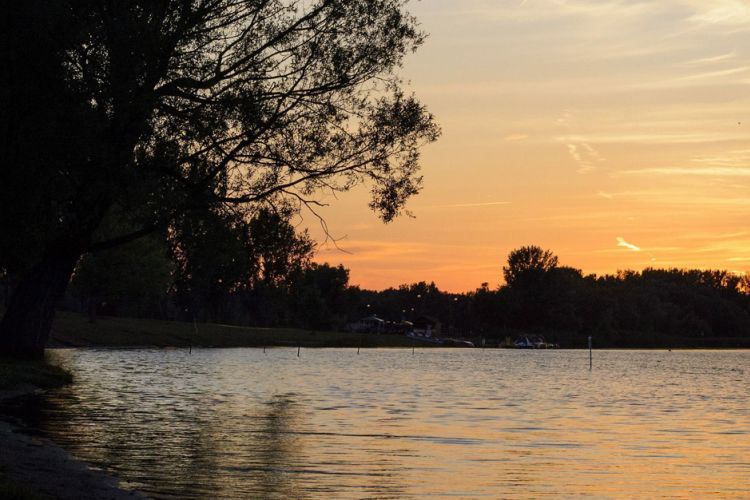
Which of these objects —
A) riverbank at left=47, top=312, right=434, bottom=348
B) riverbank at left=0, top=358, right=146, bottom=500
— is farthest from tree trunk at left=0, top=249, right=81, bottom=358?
riverbank at left=47, top=312, right=434, bottom=348

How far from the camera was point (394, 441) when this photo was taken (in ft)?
75.8

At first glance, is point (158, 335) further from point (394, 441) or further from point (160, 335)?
point (394, 441)

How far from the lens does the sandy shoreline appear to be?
42.8 ft

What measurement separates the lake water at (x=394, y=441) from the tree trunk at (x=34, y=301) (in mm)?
2911

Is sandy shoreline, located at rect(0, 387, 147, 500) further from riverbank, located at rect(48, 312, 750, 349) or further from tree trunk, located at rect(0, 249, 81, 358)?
riverbank, located at rect(48, 312, 750, 349)

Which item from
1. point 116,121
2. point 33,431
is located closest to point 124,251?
point 116,121

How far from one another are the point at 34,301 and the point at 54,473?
21527mm

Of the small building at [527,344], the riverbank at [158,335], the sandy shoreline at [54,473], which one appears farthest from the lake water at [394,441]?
the small building at [527,344]

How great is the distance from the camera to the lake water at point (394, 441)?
16141 mm

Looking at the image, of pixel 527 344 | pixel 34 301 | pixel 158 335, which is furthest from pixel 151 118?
pixel 527 344

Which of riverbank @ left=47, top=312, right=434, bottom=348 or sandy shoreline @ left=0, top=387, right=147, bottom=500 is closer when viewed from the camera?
sandy shoreline @ left=0, top=387, right=147, bottom=500

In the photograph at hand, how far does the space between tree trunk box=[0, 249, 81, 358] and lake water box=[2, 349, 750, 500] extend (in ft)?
9.55

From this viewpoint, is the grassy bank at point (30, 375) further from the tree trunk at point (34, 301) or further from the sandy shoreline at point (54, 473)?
the sandy shoreline at point (54, 473)

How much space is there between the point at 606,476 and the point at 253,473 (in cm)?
719
